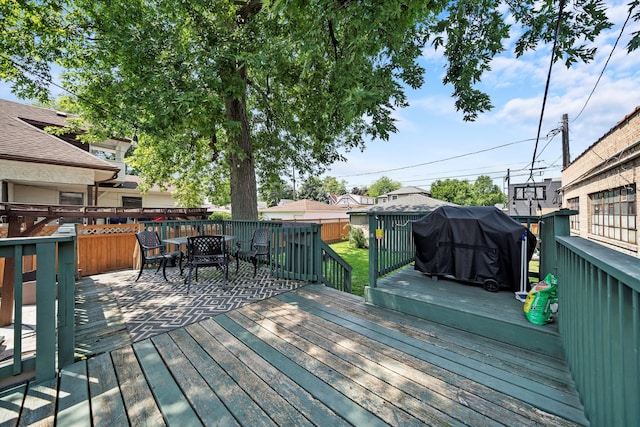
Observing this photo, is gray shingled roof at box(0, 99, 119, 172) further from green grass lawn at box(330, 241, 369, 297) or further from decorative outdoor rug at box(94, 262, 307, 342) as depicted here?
green grass lawn at box(330, 241, 369, 297)

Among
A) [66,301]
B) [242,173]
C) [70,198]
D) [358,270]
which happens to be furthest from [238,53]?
[70,198]

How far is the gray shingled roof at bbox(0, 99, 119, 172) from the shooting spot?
7.66 metres

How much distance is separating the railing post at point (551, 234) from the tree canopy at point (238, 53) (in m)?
2.34

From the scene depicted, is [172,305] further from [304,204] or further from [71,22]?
[304,204]

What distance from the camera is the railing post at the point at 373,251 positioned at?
148 inches

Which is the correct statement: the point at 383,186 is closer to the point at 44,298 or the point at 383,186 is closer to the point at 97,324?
the point at 97,324

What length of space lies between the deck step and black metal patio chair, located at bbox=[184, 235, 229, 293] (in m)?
2.82

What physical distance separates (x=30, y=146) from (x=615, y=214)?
61.1 feet

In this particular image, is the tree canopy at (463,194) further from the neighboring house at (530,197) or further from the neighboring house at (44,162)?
the neighboring house at (44,162)

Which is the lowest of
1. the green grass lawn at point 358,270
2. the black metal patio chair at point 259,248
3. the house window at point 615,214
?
the green grass lawn at point 358,270

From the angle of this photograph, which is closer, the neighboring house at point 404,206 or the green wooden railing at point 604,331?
the green wooden railing at point 604,331

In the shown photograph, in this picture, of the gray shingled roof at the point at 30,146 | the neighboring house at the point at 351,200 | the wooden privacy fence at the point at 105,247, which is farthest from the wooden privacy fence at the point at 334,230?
the neighboring house at the point at 351,200

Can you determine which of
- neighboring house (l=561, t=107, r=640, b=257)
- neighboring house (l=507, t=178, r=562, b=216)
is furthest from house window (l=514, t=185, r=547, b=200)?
neighboring house (l=561, t=107, r=640, b=257)

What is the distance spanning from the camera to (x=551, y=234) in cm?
296
